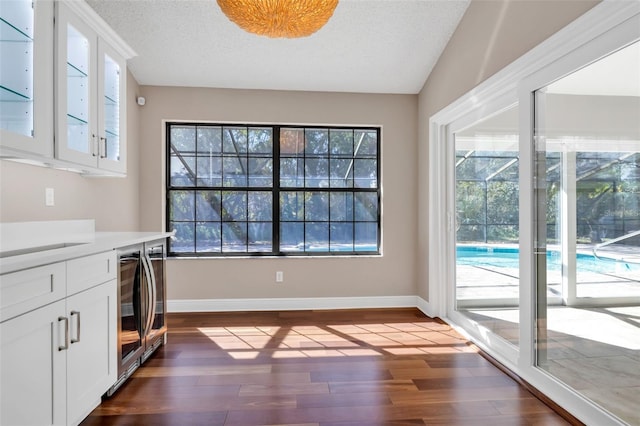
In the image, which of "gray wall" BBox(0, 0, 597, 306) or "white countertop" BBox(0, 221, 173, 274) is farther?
"gray wall" BBox(0, 0, 597, 306)

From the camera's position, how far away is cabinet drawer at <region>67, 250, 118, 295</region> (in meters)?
1.64

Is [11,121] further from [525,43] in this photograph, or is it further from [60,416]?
[525,43]

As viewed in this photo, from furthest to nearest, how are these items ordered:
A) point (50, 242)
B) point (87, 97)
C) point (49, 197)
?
point (49, 197) < point (87, 97) < point (50, 242)

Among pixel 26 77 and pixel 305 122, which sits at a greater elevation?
pixel 305 122

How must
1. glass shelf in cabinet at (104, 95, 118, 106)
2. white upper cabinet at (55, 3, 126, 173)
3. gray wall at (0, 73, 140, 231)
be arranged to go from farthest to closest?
glass shelf in cabinet at (104, 95, 118, 106)
gray wall at (0, 73, 140, 231)
white upper cabinet at (55, 3, 126, 173)

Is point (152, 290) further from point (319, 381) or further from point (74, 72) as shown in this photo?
point (74, 72)

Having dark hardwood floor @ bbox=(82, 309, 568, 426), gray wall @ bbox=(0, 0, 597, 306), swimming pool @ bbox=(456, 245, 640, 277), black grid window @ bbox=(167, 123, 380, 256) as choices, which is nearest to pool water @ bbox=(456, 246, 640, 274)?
swimming pool @ bbox=(456, 245, 640, 277)

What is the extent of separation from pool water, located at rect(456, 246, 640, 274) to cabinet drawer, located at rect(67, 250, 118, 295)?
2626 mm

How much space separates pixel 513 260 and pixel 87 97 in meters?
3.18

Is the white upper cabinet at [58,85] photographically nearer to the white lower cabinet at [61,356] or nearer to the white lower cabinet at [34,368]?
the white lower cabinet at [61,356]

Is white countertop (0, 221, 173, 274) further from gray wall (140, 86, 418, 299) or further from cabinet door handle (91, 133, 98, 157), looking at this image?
gray wall (140, 86, 418, 299)

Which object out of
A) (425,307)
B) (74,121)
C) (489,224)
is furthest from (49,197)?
(425,307)

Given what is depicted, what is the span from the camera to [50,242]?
209 centimetres

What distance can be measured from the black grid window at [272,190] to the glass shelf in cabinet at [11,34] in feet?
6.49
